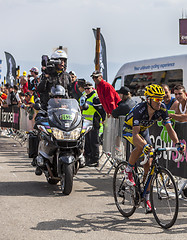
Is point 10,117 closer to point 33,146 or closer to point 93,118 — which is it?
point 93,118

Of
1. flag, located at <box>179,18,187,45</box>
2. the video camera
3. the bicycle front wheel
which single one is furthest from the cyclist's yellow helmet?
flag, located at <box>179,18,187,45</box>

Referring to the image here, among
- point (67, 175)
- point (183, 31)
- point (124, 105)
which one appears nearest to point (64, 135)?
point (67, 175)

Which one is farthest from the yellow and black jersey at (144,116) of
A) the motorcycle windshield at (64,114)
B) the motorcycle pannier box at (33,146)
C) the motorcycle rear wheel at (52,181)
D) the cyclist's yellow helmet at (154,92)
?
the motorcycle pannier box at (33,146)

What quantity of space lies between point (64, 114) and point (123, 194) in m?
1.96

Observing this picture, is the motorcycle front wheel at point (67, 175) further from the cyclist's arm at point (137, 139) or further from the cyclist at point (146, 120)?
the cyclist's arm at point (137, 139)

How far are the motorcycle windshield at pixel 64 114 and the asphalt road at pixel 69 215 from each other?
116 cm

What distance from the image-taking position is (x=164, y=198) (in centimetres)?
616

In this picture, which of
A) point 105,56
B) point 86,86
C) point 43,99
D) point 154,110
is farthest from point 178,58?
point 154,110

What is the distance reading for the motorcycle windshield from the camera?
26.9 ft

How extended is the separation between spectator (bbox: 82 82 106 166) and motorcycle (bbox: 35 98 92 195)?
3.30 metres

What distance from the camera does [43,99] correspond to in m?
9.63

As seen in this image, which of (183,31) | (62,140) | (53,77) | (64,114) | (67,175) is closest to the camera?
(67,175)

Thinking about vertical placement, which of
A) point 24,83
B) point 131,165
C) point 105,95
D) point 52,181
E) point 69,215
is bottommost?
point 69,215

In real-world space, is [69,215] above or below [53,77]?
below
